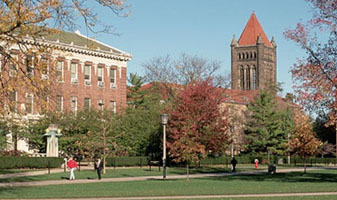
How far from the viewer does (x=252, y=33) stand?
166 metres

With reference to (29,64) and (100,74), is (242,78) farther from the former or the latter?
(29,64)

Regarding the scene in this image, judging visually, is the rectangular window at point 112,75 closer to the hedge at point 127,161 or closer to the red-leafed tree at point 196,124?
the red-leafed tree at point 196,124

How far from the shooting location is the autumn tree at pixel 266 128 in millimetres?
84750

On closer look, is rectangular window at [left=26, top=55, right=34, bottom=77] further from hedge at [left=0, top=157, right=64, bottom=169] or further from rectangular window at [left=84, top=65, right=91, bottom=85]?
rectangular window at [left=84, top=65, right=91, bottom=85]

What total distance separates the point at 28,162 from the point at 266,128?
4207 cm

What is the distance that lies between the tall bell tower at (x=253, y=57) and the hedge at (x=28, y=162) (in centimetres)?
11225

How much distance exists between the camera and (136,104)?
93125 millimetres

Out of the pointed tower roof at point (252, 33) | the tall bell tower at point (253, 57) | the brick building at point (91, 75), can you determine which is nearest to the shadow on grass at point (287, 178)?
the brick building at point (91, 75)

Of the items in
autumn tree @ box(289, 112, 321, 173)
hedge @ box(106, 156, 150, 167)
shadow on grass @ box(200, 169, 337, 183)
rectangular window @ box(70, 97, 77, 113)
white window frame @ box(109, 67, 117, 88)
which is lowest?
shadow on grass @ box(200, 169, 337, 183)

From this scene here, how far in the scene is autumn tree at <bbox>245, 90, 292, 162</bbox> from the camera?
8475 centimetres

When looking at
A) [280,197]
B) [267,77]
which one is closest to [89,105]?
[280,197]

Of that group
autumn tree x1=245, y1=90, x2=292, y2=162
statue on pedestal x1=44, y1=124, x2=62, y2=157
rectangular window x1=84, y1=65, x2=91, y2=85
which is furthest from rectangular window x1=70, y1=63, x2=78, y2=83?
autumn tree x1=245, y1=90, x2=292, y2=162

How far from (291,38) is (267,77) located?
425ft

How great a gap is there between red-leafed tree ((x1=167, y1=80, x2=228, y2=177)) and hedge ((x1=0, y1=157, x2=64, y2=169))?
10.7m
